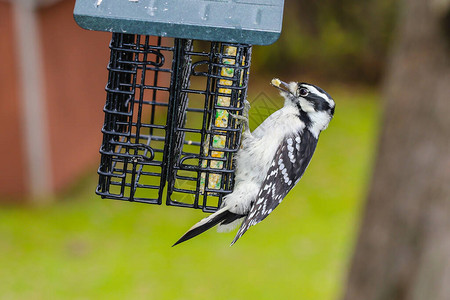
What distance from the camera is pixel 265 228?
9.30 meters

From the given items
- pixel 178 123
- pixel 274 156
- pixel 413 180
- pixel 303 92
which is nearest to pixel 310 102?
pixel 303 92

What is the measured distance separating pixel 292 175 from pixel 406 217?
2.19 metres

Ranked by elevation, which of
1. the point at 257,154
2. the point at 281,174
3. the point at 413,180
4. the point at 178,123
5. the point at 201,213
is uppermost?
the point at 178,123

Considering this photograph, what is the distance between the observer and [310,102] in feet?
12.5

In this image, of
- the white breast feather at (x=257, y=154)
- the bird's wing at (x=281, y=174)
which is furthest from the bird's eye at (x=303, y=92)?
the bird's wing at (x=281, y=174)

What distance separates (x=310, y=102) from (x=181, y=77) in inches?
36.1

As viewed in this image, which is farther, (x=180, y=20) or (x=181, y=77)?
(x=181, y=77)

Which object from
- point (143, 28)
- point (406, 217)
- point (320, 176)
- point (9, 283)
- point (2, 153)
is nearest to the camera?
point (143, 28)

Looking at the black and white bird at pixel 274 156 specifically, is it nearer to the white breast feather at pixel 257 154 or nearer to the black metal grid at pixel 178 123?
the white breast feather at pixel 257 154

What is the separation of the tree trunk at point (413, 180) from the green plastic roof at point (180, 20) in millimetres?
2983

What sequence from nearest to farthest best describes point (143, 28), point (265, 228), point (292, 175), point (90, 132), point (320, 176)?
→ point (143, 28), point (292, 175), point (265, 228), point (90, 132), point (320, 176)

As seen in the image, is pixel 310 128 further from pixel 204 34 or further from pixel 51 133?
pixel 51 133

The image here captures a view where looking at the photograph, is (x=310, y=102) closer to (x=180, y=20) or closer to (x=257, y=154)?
(x=257, y=154)

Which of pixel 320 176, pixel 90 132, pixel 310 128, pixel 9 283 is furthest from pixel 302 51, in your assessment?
pixel 310 128
